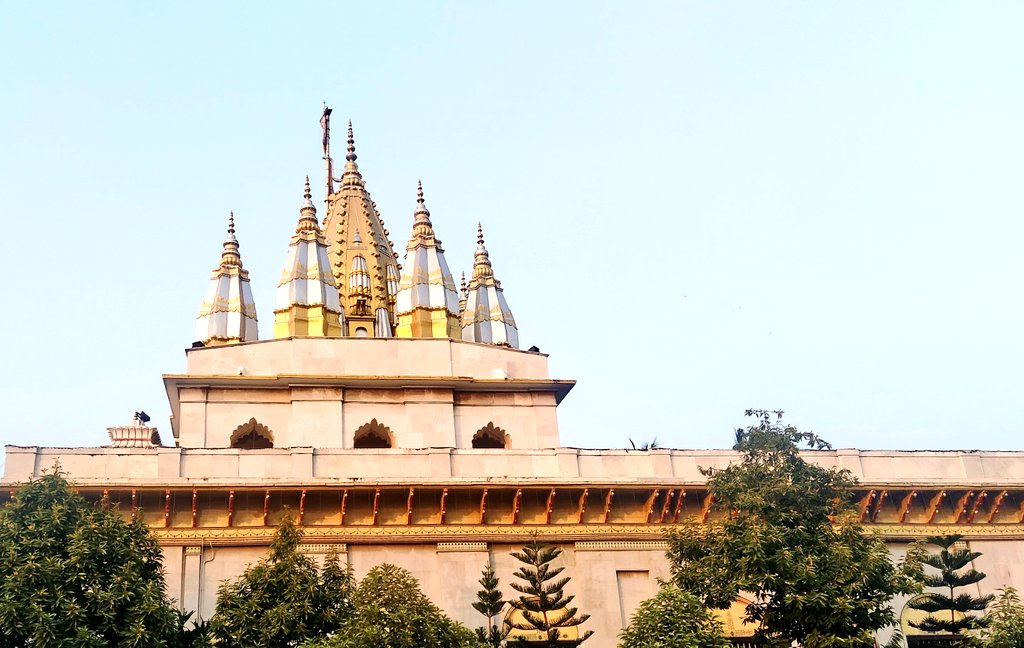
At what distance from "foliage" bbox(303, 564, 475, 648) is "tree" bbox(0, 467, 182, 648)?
2.72 m

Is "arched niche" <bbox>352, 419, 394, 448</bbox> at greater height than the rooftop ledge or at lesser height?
greater

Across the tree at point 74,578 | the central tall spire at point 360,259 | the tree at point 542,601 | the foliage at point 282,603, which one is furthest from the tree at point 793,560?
the central tall spire at point 360,259

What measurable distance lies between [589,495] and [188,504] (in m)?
8.58

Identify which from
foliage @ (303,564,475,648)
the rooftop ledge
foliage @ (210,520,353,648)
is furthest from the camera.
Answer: the rooftop ledge

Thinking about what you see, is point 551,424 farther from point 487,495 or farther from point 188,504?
point 188,504

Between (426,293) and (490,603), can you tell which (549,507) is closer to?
(490,603)

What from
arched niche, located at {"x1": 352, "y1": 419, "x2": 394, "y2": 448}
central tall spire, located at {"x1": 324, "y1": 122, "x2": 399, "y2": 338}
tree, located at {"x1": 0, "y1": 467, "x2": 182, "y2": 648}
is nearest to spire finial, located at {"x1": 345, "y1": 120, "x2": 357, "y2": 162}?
central tall spire, located at {"x1": 324, "y1": 122, "x2": 399, "y2": 338}

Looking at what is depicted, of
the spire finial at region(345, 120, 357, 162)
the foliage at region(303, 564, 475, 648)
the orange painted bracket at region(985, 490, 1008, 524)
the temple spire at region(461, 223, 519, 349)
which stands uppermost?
the spire finial at region(345, 120, 357, 162)

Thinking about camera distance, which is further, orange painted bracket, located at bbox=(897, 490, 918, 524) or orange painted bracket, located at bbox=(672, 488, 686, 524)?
orange painted bracket, located at bbox=(897, 490, 918, 524)

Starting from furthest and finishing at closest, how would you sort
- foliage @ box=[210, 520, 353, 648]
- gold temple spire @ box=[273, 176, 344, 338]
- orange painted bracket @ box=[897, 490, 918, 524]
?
gold temple spire @ box=[273, 176, 344, 338] < orange painted bracket @ box=[897, 490, 918, 524] < foliage @ box=[210, 520, 353, 648]

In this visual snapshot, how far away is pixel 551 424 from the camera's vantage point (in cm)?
3206

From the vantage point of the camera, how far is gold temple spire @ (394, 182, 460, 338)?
35.0 metres

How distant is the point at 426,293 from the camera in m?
35.6

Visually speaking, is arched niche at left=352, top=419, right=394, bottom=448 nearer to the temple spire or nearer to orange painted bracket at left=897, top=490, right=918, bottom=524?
the temple spire
